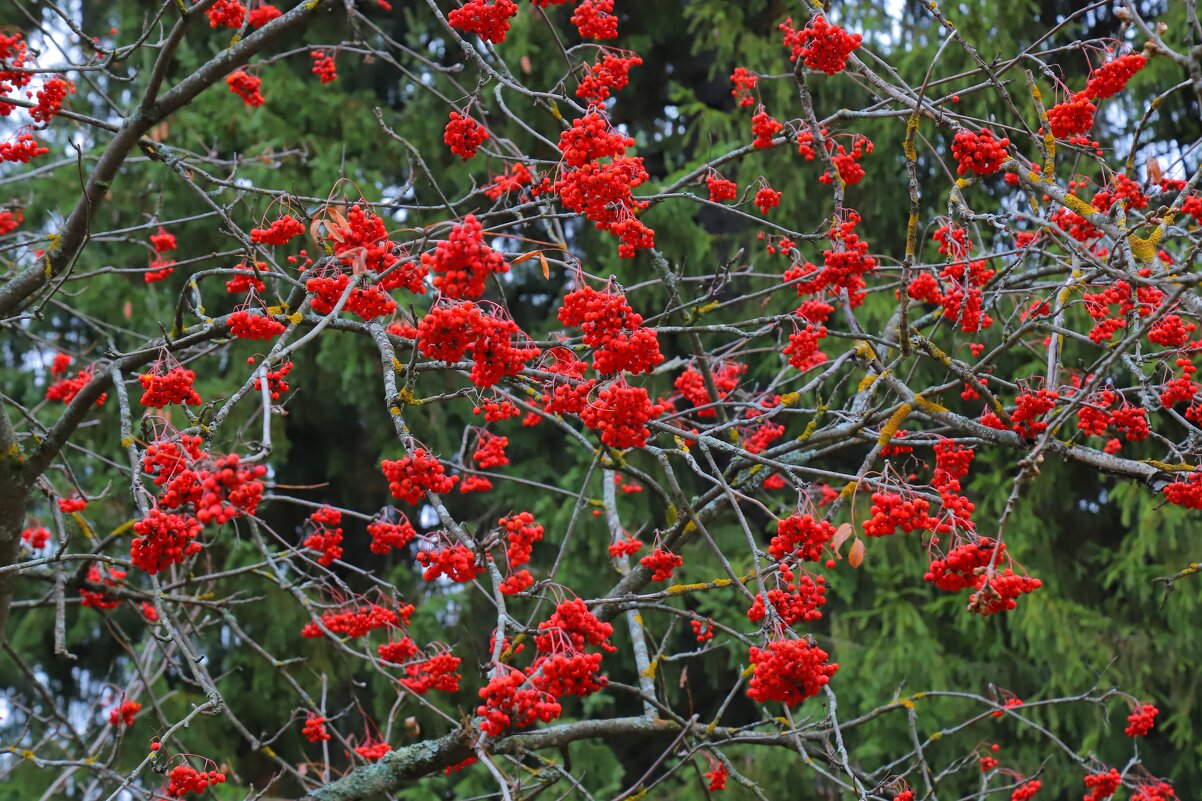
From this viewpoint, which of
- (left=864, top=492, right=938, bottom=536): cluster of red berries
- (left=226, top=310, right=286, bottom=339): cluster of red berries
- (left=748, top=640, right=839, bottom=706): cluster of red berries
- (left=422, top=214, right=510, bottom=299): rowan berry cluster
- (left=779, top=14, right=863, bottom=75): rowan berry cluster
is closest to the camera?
(left=422, top=214, right=510, bottom=299): rowan berry cluster

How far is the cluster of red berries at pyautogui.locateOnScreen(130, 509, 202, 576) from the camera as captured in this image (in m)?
2.32

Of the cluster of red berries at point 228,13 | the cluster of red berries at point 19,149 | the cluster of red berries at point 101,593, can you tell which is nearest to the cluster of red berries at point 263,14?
the cluster of red berries at point 228,13

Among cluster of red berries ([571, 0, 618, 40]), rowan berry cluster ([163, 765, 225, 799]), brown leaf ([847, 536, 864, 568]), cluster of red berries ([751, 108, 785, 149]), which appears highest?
cluster of red berries ([571, 0, 618, 40])

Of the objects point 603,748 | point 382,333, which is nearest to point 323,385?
point 603,748

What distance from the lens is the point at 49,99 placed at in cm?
387

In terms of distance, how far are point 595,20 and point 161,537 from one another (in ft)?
8.80

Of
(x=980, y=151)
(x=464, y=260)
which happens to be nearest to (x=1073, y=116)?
(x=980, y=151)

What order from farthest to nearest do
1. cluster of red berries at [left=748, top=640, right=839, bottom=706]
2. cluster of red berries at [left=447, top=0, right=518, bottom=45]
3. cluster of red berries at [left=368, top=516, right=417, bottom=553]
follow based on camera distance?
cluster of red berries at [left=368, top=516, right=417, bottom=553], cluster of red berries at [left=447, top=0, right=518, bottom=45], cluster of red berries at [left=748, top=640, right=839, bottom=706]

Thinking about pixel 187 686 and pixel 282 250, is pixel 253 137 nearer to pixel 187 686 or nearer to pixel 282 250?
pixel 282 250

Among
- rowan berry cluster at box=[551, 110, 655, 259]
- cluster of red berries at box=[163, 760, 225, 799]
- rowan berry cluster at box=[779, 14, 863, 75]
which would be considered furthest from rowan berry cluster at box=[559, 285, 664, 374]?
cluster of red berries at box=[163, 760, 225, 799]

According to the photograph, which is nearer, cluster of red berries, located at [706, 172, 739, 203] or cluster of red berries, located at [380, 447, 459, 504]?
cluster of red berries, located at [380, 447, 459, 504]

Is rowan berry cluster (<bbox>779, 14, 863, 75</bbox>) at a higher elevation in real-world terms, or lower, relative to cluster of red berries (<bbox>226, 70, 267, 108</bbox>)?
lower

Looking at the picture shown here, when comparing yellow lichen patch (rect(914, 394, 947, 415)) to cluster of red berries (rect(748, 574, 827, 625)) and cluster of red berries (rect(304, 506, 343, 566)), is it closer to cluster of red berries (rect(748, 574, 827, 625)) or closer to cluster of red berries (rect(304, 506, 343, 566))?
cluster of red berries (rect(748, 574, 827, 625))

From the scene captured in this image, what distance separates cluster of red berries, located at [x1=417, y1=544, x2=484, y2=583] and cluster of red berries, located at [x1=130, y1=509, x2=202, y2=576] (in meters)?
0.78
